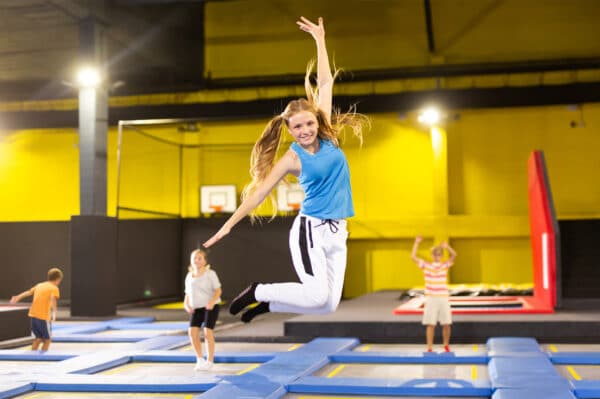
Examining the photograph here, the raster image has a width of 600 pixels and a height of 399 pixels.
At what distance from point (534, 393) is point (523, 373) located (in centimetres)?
94

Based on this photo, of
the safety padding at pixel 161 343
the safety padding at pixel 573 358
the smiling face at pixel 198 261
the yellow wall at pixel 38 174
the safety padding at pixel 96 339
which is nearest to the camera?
the smiling face at pixel 198 261

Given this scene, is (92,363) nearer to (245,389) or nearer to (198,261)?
(198,261)

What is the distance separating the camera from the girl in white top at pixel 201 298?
23.7ft

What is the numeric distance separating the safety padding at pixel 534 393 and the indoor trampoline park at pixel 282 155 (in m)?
3.69

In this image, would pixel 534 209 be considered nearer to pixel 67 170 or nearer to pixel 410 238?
pixel 410 238

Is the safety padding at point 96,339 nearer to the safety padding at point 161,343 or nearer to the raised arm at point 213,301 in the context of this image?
the safety padding at point 161,343

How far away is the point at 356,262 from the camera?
17562 millimetres

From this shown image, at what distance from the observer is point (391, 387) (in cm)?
620

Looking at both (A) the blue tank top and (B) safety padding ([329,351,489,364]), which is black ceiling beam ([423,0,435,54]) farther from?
(A) the blue tank top

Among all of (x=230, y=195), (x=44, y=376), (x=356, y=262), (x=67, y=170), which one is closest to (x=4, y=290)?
(x=67, y=170)

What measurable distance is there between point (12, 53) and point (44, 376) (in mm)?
9510

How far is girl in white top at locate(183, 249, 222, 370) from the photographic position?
7.22m

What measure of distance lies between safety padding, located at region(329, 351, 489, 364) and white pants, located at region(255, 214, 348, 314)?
4.23m

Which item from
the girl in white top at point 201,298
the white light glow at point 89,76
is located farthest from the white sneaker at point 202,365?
the white light glow at point 89,76
